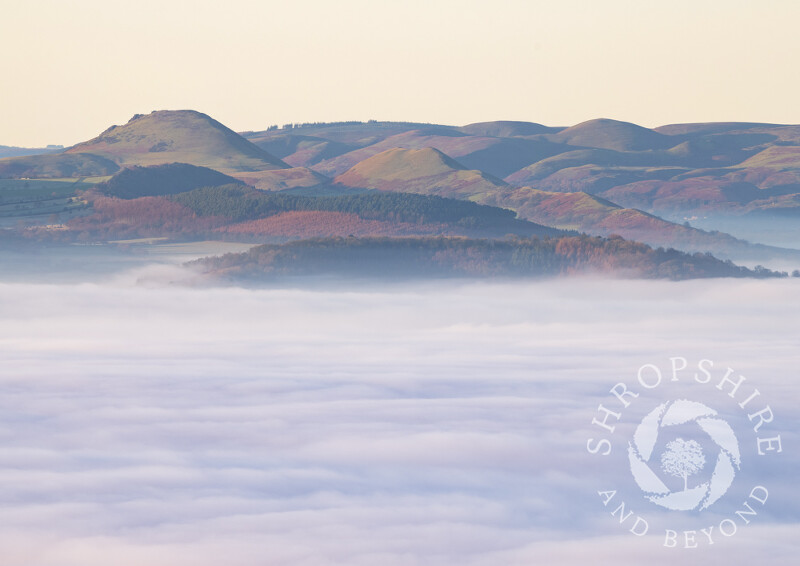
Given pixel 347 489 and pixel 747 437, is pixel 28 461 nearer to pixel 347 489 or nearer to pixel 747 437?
pixel 347 489

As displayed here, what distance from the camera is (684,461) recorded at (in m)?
102

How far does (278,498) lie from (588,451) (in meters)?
28.7

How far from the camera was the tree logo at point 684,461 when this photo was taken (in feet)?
310

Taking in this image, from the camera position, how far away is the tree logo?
310ft

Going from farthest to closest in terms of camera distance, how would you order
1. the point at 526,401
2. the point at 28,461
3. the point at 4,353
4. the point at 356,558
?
the point at 4,353
the point at 526,401
the point at 28,461
the point at 356,558

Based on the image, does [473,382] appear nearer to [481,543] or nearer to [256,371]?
[256,371]

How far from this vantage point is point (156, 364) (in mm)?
184500

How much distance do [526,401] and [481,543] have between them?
7229cm

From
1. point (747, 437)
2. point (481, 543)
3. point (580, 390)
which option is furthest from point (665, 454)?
point (481, 543)

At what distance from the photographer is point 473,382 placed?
6427 inches

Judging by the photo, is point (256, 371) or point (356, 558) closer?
point (356, 558)

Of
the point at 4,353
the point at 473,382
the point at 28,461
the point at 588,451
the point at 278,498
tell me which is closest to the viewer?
the point at 278,498

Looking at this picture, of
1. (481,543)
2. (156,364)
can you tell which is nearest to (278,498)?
(481,543)

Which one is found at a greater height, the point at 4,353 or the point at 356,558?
the point at 356,558
